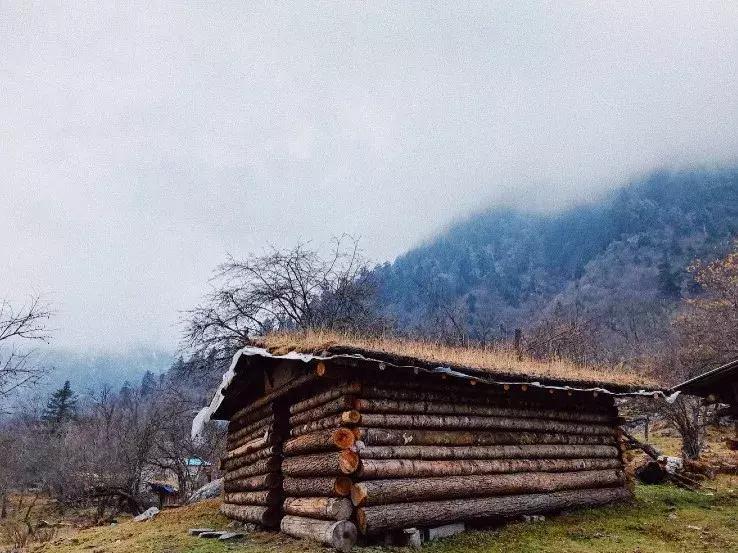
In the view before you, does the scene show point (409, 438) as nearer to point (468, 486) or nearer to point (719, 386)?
point (468, 486)

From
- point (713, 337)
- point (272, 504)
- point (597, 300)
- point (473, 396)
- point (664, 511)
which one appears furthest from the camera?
point (597, 300)

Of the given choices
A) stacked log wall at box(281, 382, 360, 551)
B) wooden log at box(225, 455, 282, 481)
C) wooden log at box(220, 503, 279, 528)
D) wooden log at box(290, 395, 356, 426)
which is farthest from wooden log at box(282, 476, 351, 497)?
wooden log at box(290, 395, 356, 426)

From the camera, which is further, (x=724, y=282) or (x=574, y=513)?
(x=724, y=282)

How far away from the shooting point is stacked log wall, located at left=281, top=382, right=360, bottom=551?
30.2ft

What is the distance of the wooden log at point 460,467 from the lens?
9.43 meters

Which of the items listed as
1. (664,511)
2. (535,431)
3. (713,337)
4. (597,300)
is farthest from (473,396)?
(597,300)

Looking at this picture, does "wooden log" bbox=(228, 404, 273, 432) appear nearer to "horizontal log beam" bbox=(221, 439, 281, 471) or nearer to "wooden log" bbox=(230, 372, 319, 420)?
"wooden log" bbox=(230, 372, 319, 420)

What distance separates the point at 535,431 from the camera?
1262 centimetres

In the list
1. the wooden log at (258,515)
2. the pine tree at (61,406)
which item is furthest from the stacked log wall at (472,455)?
the pine tree at (61,406)

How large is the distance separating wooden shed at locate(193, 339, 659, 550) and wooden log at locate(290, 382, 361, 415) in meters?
0.04

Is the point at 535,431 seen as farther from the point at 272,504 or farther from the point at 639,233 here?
the point at 639,233

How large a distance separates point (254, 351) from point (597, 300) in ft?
382

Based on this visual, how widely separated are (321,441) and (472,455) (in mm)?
3130

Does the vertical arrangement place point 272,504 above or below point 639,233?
below
